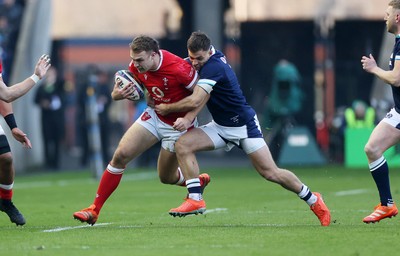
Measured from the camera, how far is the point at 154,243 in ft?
35.8

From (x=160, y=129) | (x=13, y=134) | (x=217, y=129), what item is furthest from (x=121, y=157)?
(x=13, y=134)

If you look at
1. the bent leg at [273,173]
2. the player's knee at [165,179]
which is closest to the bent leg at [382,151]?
the bent leg at [273,173]

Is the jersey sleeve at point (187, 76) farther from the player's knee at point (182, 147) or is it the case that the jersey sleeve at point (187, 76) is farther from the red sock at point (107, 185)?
the red sock at point (107, 185)

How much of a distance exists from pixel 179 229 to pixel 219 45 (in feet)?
62.1

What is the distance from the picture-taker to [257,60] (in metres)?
30.5

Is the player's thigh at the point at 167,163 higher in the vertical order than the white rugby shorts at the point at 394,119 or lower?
lower

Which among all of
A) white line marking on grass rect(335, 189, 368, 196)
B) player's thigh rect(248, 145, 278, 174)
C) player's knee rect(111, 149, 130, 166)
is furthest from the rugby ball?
white line marking on grass rect(335, 189, 368, 196)

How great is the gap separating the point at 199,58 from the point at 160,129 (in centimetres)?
84

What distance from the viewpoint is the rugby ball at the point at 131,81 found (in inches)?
497

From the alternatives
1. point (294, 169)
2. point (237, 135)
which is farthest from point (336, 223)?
point (294, 169)

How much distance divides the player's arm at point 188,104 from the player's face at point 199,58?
299 millimetres

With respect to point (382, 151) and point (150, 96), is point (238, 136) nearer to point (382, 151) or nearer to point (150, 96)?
point (150, 96)

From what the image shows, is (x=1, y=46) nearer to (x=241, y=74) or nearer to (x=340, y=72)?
(x=241, y=74)

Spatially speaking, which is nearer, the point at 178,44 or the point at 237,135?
the point at 237,135
